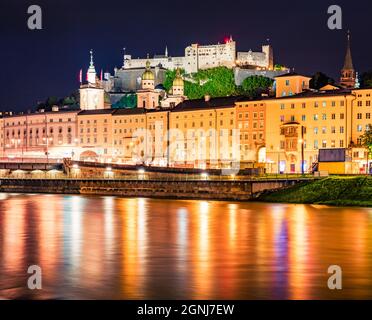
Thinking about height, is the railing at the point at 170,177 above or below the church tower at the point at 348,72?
below

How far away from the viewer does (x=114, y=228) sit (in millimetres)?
34156

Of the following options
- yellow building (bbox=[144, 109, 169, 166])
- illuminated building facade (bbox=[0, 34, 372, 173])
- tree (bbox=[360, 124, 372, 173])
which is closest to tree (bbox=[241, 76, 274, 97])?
illuminated building facade (bbox=[0, 34, 372, 173])

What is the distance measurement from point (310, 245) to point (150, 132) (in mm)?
73701

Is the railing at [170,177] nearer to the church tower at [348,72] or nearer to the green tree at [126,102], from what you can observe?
the church tower at [348,72]

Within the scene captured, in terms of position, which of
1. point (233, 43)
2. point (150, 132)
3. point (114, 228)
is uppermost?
point (233, 43)

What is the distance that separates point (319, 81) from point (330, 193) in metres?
60.0

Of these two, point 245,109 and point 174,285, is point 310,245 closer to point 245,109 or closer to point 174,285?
point 174,285

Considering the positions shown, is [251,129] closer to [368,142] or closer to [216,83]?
[368,142]

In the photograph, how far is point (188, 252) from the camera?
82.7 feet

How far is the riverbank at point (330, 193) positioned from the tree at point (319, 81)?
55.1 m

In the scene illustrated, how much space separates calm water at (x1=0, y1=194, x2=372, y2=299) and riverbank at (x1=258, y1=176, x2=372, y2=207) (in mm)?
3658

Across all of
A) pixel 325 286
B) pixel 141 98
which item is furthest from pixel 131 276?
→ pixel 141 98

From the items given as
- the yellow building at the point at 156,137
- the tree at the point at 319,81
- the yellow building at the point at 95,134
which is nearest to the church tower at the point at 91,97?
the yellow building at the point at 95,134

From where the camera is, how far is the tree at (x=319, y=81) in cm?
10506
